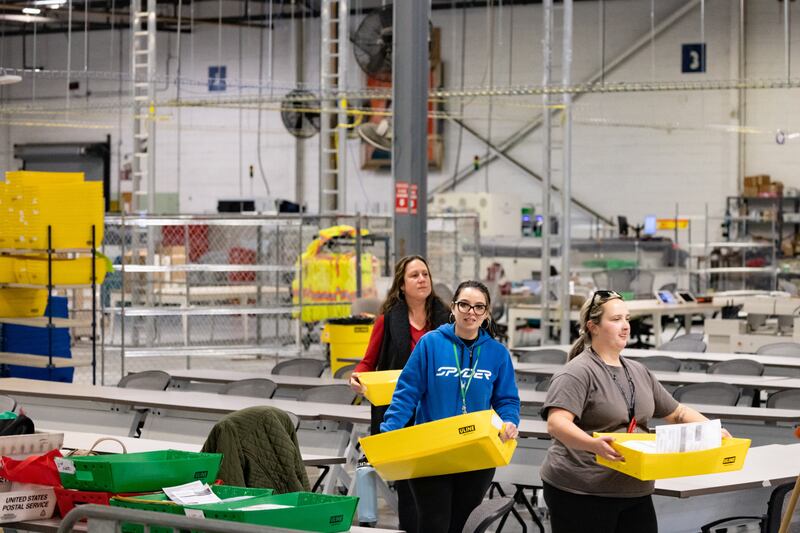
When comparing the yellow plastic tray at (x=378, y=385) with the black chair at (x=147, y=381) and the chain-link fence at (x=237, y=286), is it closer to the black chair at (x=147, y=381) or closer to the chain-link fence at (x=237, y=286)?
the black chair at (x=147, y=381)

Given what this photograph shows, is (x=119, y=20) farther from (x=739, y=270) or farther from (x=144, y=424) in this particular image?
(x=144, y=424)

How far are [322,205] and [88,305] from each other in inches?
186

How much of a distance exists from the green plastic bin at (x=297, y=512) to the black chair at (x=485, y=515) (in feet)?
1.95

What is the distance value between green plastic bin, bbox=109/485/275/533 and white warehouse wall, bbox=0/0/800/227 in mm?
17893

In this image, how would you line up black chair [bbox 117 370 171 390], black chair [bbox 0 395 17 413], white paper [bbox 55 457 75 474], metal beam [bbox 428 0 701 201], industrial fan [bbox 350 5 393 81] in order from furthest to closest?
metal beam [bbox 428 0 701 201], industrial fan [bbox 350 5 393 81], black chair [bbox 117 370 171 390], black chair [bbox 0 395 17 413], white paper [bbox 55 457 75 474]

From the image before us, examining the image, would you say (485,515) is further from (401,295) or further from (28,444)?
(401,295)

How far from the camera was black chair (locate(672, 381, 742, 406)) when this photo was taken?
8.47 metres

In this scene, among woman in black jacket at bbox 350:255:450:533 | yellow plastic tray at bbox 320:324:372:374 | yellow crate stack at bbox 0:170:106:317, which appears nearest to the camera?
woman in black jacket at bbox 350:255:450:533

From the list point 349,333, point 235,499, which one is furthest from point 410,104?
point 235,499

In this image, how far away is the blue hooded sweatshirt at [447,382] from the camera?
Answer: 5230 millimetres

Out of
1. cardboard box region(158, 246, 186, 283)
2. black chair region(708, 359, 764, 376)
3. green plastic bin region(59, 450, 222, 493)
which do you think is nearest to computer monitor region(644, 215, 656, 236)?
cardboard box region(158, 246, 186, 283)

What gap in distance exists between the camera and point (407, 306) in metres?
6.57

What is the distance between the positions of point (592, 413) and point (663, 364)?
5.80 meters

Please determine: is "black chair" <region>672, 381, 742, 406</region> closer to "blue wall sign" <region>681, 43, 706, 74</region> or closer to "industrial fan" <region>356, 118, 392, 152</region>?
"industrial fan" <region>356, 118, 392, 152</region>
